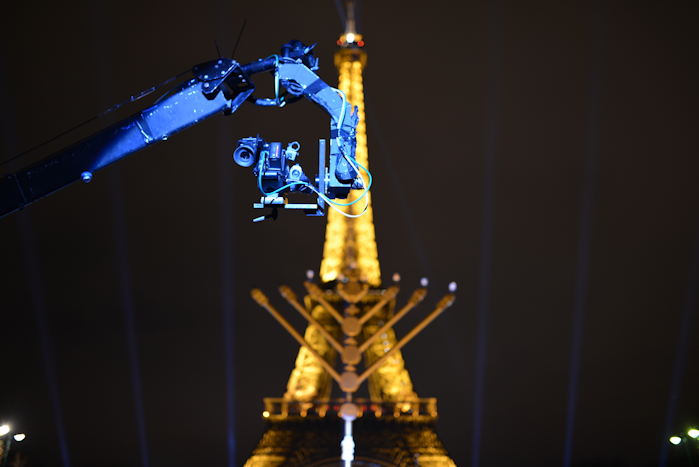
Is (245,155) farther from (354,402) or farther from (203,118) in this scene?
(354,402)

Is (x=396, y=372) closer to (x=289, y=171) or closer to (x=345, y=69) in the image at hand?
(x=345, y=69)

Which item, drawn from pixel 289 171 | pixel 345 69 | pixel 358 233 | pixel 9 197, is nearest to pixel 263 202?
pixel 289 171

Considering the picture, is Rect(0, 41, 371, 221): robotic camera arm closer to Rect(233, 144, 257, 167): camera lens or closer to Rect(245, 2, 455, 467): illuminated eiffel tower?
Rect(233, 144, 257, 167): camera lens

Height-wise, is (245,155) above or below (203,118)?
below

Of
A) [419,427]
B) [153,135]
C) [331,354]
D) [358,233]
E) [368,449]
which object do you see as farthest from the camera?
[358,233]

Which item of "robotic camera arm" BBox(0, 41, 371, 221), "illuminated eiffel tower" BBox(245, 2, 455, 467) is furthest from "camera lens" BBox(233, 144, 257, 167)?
"illuminated eiffel tower" BBox(245, 2, 455, 467)

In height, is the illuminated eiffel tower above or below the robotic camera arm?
below

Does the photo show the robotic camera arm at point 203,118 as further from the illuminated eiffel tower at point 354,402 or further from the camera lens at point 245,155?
the illuminated eiffel tower at point 354,402

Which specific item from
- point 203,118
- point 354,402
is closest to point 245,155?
point 203,118
